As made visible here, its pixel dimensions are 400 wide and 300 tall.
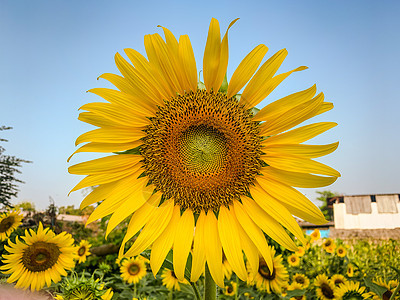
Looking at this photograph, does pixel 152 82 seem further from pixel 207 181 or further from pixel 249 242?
pixel 249 242

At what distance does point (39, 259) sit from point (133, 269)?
139 cm

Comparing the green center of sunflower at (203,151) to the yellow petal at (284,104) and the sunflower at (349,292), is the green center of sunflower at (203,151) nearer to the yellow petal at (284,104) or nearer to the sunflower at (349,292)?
the yellow petal at (284,104)

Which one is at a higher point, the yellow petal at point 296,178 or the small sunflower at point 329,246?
the yellow petal at point 296,178

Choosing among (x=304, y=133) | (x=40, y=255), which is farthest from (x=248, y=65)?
(x=40, y=255)

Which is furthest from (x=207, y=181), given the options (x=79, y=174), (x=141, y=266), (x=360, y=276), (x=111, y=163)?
(x=360, y=276)

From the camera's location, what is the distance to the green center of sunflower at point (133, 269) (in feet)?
12.3

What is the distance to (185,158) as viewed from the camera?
5.52 feet

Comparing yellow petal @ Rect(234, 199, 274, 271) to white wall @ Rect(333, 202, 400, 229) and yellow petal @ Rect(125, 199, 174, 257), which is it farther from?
white wall @ Rect(333, 202, 400, 229)

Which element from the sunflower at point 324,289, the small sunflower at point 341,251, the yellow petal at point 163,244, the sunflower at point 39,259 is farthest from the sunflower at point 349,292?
the sunflower at point 39,259

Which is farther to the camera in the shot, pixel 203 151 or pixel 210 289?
pixel 203 151

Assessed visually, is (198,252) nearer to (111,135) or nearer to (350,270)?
(111,135)

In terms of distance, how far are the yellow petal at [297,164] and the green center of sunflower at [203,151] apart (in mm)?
71

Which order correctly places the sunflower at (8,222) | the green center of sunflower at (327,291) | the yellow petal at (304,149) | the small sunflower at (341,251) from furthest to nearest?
the small sunflower at (341,251) < the sunflower at (8,222) < the green center of sunflower at (327,291) < the yellow petal at (304,149)

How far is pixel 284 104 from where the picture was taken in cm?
154
